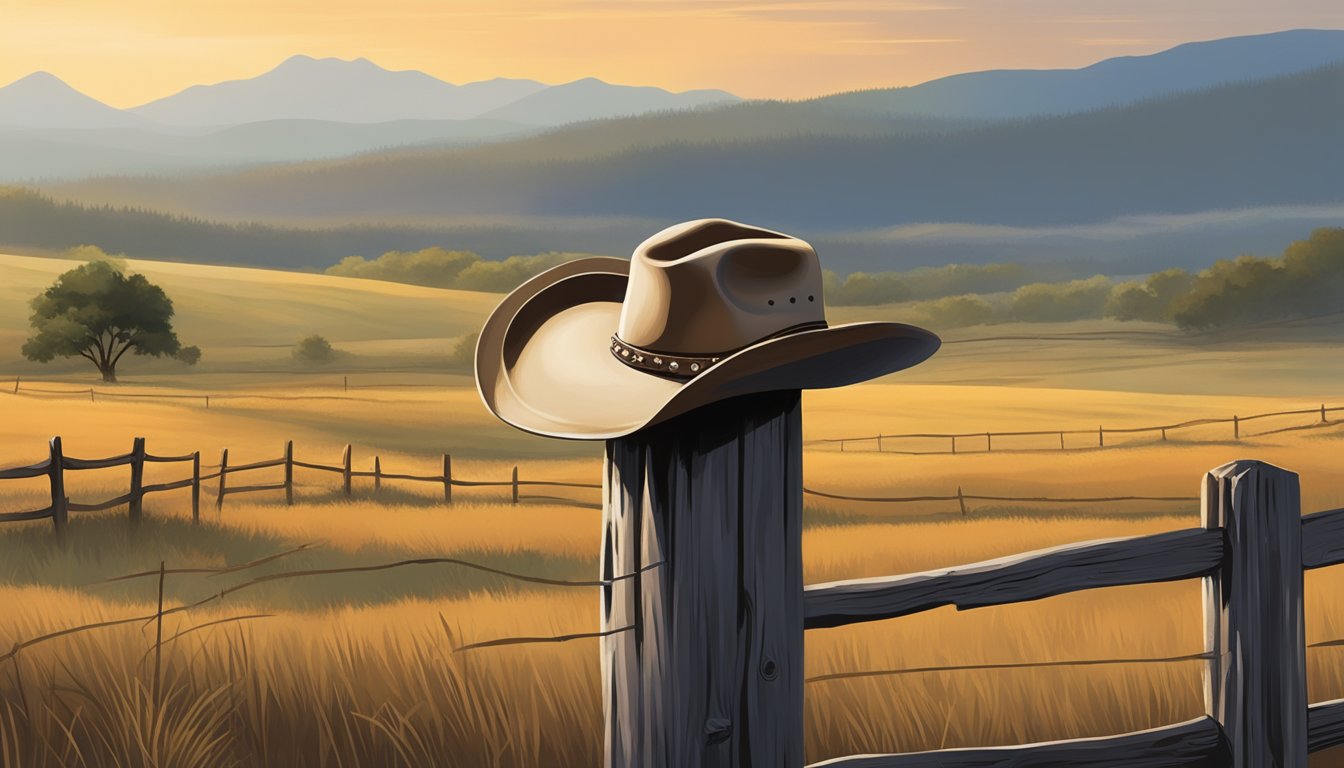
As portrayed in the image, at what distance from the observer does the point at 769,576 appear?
3.36 meters

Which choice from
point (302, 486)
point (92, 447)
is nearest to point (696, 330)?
point (302, 486)

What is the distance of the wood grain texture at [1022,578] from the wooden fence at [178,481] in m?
8.55

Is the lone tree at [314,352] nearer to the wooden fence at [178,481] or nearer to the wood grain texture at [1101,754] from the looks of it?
the wooden fence at [178,481]

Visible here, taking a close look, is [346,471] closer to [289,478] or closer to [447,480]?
[289,478]

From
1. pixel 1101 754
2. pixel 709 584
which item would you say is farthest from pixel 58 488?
pixel 709 584

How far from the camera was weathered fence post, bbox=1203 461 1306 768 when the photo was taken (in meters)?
4.39

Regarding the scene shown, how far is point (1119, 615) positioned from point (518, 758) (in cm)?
395

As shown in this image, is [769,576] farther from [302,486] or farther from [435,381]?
[435,381]

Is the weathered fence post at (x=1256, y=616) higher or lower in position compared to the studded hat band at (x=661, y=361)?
lower

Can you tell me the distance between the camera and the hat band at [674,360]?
321 centimetres

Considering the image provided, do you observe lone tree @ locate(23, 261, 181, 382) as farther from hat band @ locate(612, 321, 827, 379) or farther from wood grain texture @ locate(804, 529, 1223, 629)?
hat band @ locate(612, 321, 827, 379)

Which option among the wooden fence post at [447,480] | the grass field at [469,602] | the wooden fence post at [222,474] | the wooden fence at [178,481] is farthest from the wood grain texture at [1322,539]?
the wooden fence post at [447,480]

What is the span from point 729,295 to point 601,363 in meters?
0.49

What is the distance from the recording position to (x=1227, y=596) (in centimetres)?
443
